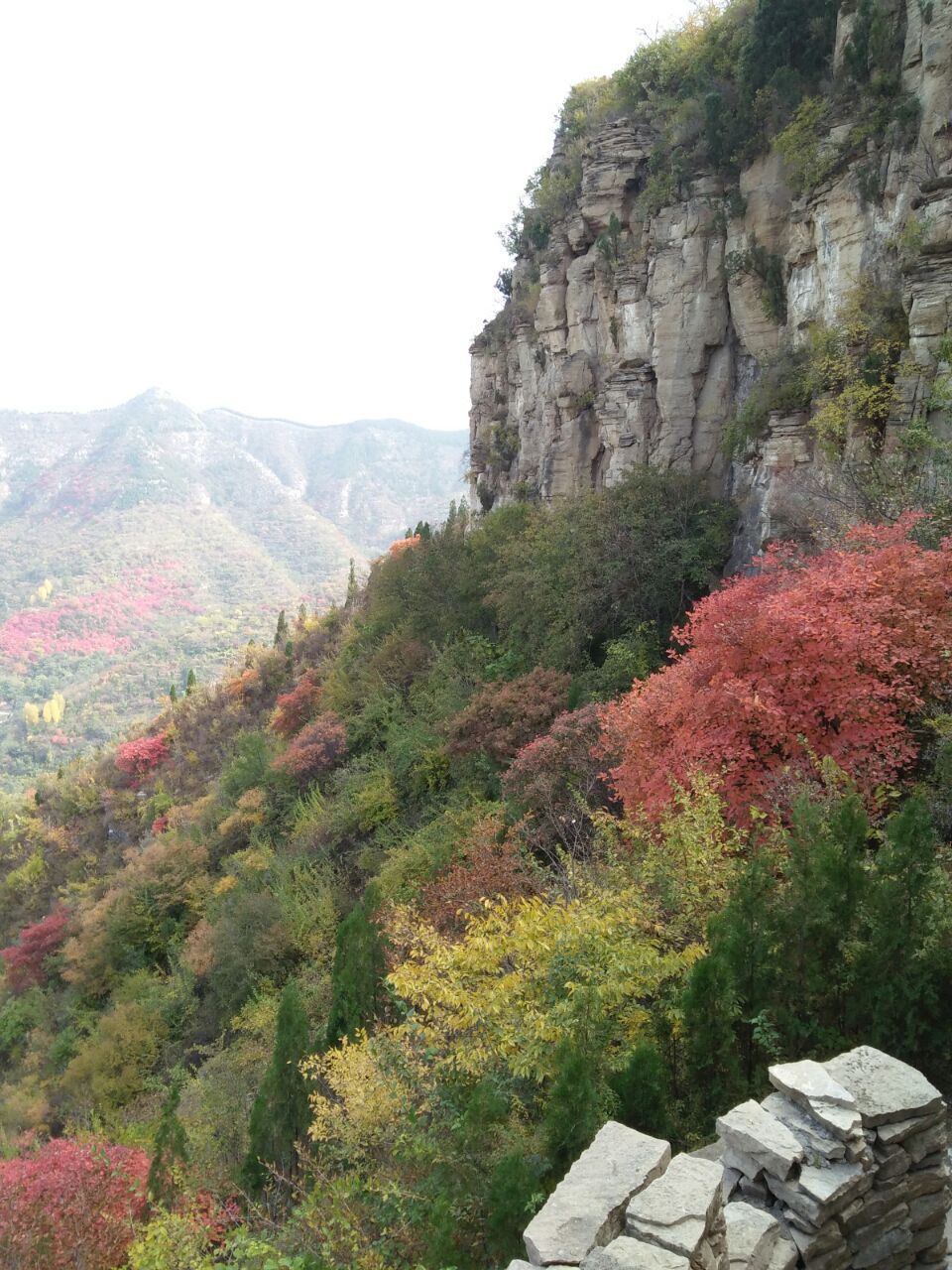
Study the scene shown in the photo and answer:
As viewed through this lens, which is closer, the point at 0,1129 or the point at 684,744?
the point at 684,744

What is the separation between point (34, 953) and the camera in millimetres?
29250

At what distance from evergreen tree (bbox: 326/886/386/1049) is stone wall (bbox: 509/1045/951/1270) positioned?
24.0 feet

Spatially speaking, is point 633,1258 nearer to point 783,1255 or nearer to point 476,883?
point 783,1255

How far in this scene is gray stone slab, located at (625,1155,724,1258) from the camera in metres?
4.18

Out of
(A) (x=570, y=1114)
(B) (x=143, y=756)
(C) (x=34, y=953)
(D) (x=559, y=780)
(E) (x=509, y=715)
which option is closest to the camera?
(A) (x=570, y=1114)

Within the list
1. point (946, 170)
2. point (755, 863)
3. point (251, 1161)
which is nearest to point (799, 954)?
point (755, 863)

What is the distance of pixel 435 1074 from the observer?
7809 mm

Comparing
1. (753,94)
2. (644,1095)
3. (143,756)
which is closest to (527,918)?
(644,1095)

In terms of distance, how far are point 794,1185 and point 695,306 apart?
2254 centimetres

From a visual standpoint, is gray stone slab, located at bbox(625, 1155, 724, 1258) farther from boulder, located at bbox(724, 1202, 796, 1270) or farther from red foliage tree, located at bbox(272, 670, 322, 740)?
red foliage tree, located at bbox(272, 670, 322, 740)

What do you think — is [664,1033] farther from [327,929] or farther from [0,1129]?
[0,1129]

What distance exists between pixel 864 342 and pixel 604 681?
866 cm

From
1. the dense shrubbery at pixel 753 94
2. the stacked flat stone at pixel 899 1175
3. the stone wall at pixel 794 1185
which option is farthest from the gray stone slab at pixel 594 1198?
the dense shrubbery at pixel 753 94

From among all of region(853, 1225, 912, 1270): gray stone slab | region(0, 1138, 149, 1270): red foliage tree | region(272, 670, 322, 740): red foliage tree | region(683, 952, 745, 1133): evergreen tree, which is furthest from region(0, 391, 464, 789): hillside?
region(853, 1225, 912, 1270): gray stone slab
